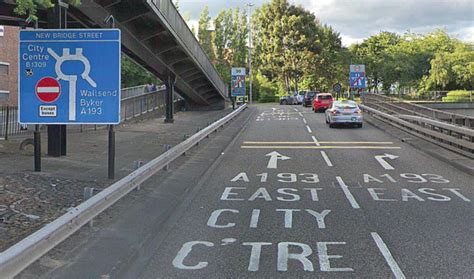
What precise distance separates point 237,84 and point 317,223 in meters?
31.1

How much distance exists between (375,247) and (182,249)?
7.66 feet

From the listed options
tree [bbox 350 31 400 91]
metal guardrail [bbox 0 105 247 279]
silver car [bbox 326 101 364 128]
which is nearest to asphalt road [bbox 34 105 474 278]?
metal guardrail [bbox 0 105 247 279]

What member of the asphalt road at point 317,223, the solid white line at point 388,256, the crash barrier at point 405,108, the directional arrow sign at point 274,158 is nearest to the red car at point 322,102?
the crash barrier at point 405,108

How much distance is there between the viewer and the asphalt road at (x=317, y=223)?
18.6ft

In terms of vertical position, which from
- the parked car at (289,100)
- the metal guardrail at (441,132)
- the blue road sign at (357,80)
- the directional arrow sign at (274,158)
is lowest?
the directional arrow sign at (274,158)

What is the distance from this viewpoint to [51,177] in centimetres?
992

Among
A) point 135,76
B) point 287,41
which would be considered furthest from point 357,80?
point 287,41

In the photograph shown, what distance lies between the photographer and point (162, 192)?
9391 millimetres

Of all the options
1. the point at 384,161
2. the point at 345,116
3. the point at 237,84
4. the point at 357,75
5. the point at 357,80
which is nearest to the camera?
the point at 384,161

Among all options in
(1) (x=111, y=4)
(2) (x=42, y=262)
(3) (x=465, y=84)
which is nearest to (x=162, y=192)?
(2) (x=42, y=262)

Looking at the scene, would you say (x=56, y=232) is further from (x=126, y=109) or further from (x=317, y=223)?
(x=126, y=109)

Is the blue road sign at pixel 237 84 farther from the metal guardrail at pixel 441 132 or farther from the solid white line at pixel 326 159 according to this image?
the solid white line at pixel 326 159

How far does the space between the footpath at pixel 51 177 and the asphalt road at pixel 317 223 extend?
59.8 inches

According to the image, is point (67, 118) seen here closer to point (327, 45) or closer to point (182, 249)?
point (182, 249)
